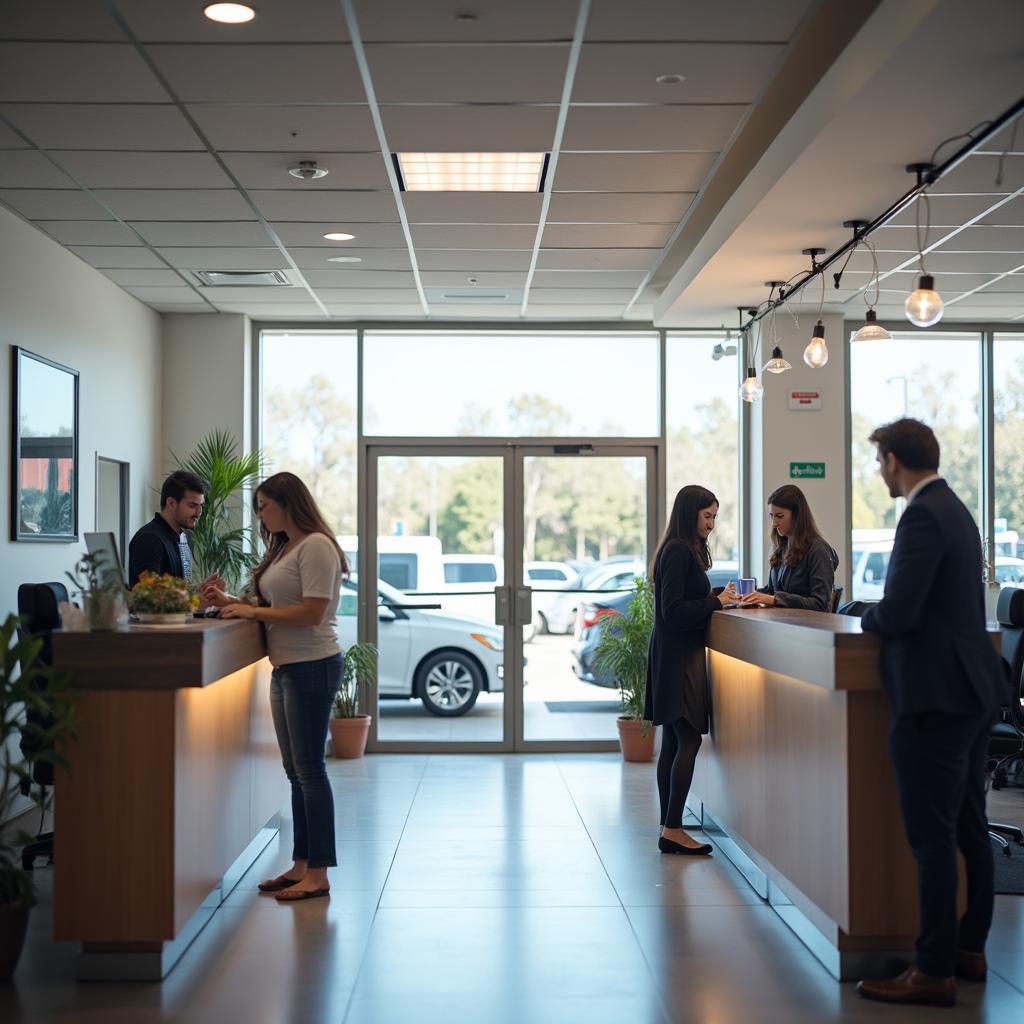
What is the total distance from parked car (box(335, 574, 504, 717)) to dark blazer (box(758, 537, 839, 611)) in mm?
3755

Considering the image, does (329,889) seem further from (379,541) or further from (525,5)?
(379,541)

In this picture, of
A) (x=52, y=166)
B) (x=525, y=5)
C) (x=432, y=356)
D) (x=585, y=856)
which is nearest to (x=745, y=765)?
(x=585, y=856)

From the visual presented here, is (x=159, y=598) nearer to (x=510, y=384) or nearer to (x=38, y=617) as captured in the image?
(x=38, y=617)

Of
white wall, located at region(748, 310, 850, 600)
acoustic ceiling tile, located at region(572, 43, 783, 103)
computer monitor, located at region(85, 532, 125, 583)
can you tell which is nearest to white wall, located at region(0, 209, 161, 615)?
computer monitor, located at region(85, 532, 125, 583)

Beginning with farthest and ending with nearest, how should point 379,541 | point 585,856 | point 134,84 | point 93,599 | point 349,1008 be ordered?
point 379,541
point 585,856
point 134,84
point 93,599
point 349,1008

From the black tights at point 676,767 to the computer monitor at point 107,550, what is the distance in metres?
2.61

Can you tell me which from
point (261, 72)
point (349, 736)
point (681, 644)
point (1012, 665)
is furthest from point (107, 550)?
point (1012, 665)

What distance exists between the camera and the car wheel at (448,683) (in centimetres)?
907

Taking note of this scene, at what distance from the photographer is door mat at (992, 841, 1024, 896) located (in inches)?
199

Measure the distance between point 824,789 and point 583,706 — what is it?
17.1ft

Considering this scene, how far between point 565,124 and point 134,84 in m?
1.76

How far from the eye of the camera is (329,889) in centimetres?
493

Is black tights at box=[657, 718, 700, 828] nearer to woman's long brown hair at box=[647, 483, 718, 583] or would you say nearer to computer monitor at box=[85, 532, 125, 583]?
woman's long brown hair at box=[647, 483, 718, 583]

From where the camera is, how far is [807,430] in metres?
8.88
